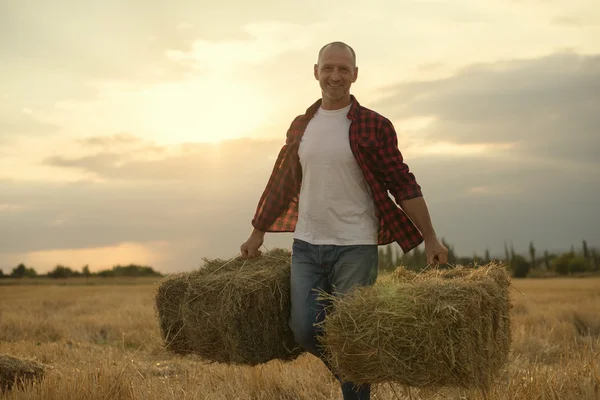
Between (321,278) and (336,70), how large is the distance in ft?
5.34

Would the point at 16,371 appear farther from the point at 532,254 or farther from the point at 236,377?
the point at 532,254

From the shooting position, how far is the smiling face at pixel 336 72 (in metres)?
4.91

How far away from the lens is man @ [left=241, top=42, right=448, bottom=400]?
4.79 meters

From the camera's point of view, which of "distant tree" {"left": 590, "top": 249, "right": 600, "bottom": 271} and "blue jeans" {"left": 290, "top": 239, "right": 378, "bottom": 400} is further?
"distant tree" {"left": 590, "top": 249, "right": 600, "bottom": 271}

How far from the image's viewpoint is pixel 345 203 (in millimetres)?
4840

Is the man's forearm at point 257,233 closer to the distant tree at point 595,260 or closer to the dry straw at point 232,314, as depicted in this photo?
the dry straw at point 232,314

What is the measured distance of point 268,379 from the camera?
6.80 metres

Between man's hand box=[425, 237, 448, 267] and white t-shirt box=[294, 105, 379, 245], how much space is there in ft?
1.37

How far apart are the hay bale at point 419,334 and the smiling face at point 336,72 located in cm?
166

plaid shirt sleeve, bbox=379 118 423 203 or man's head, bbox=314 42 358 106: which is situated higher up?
man's head, bbox=314 42 358 106

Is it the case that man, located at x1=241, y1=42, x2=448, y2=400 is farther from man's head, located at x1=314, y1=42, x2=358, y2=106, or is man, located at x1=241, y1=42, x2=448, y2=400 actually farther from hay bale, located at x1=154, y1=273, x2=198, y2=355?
hay bale, located at x1=154, y1=273, x2=198, y2=355

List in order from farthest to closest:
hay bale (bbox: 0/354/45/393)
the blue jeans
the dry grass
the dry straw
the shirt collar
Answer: hay bale (bbox: 0/354/45/393) → the dry grass → the shirt collar → the dry straw → the blue jeans

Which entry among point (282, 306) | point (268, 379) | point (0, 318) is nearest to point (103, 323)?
point (0, 318)

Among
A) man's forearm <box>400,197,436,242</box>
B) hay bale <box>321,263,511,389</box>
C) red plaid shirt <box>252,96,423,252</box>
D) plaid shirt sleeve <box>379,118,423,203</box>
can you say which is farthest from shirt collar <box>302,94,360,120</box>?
hay bale <box>321,263,511,389</box>
